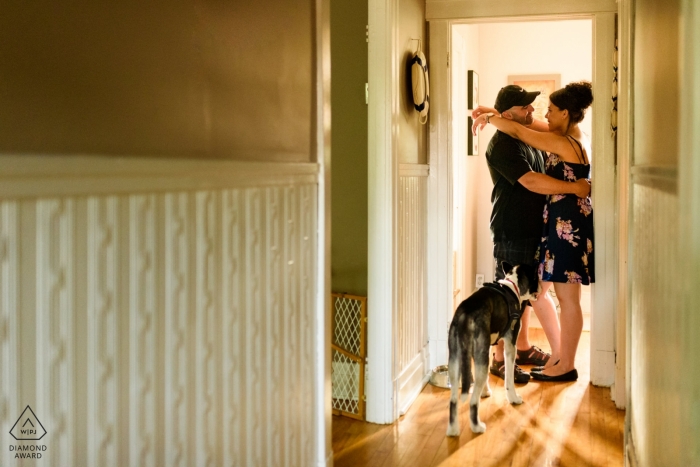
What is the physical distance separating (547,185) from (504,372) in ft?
3.62

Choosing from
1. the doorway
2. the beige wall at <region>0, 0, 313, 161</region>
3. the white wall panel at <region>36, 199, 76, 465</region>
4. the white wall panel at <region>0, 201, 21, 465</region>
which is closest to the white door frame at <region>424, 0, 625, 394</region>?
the doorway

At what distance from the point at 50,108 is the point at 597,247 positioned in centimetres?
348

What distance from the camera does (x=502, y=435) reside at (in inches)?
132

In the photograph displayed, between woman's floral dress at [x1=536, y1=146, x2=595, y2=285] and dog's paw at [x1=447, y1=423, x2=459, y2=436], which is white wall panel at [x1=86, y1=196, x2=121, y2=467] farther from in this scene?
woman's floral dress at [x1=536, y1=146, x2=595, y2=285]

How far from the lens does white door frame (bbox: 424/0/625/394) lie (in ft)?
13.3

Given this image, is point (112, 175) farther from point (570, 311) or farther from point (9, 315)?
point (570, 311)

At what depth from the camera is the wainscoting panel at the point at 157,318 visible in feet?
3.85

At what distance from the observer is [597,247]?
4133 millimetres

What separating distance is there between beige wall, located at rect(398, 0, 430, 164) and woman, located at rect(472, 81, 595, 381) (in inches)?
18.9

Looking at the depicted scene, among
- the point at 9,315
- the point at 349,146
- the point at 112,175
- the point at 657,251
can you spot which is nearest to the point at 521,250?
the point at 349,146

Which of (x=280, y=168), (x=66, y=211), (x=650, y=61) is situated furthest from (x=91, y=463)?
(x=650, y=61)

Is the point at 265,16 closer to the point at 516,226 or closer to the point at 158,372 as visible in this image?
the point at 158,372

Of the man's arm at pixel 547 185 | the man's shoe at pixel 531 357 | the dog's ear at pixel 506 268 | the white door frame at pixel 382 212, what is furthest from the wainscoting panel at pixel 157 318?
the man's shoe at pixel 531 357

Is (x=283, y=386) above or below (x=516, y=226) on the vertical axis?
below
